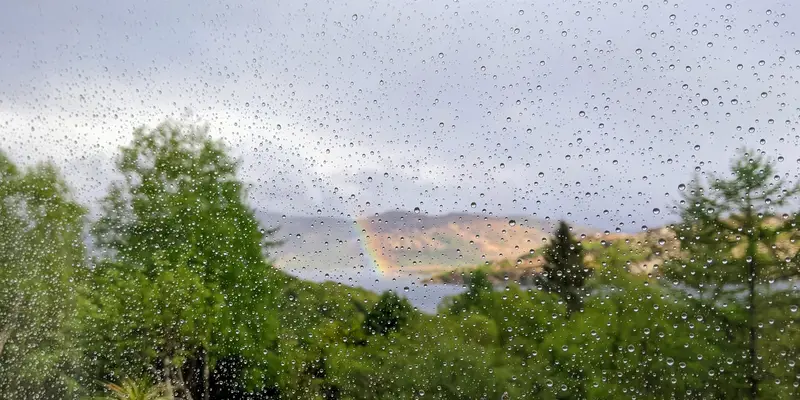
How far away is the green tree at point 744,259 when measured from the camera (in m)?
1.59

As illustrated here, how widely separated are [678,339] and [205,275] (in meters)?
1.76

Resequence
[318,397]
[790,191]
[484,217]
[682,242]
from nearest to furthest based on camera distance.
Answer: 1. [790,191]
2. [682,242]
3. [484,217]
4. [318,397]

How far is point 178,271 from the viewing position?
2.67m

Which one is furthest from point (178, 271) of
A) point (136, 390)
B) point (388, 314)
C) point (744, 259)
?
point (744, 259)

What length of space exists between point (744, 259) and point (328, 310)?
4.31 feet

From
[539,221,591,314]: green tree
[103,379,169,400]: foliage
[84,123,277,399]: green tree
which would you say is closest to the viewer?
[539,221,591,314]: green tree

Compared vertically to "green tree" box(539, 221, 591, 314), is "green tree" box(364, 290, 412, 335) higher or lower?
lower

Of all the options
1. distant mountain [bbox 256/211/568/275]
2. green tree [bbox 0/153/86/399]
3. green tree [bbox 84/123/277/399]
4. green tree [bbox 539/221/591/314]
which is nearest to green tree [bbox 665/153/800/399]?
green tree [bbox 539/221/591/314]

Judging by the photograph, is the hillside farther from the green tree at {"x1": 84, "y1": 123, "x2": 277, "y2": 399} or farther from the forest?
the green tree at {"x1": 84, "y1": 123, "x2": 277, "y2": 399}

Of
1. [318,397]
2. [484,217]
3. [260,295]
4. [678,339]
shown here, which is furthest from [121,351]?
[678,339]

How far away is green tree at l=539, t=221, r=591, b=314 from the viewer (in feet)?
5.93

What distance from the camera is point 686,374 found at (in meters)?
1.75

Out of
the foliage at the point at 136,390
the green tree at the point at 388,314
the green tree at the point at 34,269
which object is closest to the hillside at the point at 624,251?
the green tree at the point at 388,314

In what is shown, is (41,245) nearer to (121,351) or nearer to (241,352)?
(121,351)
